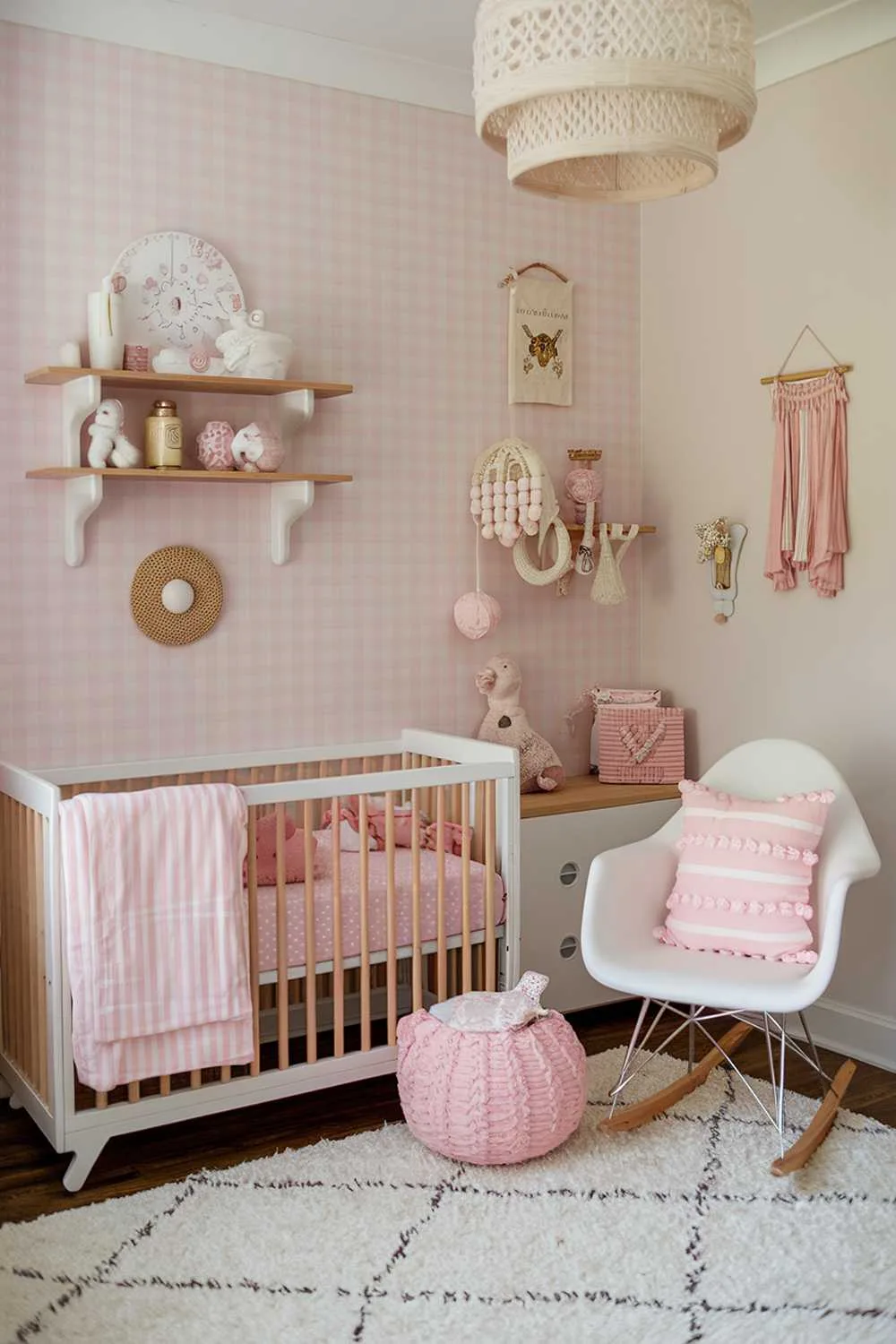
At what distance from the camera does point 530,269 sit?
149 inches

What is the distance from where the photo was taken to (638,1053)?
3262 millimetres

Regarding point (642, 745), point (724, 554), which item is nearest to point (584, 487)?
point (724, 554)

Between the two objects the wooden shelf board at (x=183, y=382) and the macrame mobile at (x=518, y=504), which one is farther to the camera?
the macrame mobile at (x=518, y=504)

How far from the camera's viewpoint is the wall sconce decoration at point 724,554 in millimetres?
3678

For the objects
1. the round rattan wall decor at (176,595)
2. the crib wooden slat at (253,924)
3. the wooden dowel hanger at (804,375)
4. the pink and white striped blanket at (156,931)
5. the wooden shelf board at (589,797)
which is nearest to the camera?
the pink and white striped blanket at (156,931)

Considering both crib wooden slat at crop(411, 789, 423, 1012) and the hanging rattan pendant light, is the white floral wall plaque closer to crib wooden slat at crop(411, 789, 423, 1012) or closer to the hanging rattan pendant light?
the hanging rattan pendant light

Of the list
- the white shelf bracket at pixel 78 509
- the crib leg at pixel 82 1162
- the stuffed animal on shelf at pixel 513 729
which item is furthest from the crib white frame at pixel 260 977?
the white shelf bracket at pixel 78 509

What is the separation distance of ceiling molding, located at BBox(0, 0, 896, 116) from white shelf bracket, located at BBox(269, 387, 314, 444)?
795 mm

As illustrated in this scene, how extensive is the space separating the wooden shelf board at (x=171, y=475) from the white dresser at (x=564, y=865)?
99 cm

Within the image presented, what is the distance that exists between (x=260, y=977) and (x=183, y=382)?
50.9 inches

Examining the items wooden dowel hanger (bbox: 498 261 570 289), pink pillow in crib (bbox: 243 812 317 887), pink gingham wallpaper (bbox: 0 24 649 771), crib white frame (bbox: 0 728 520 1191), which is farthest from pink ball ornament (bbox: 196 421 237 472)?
wooden dowel hanger (bbox: 498 261 570 289)

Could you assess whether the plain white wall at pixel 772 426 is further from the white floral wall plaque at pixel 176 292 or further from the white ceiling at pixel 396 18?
the white floral wall plaque at pixel 176 292

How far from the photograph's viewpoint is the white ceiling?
3107mm

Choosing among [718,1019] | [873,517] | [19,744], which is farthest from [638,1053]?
[19,744]
